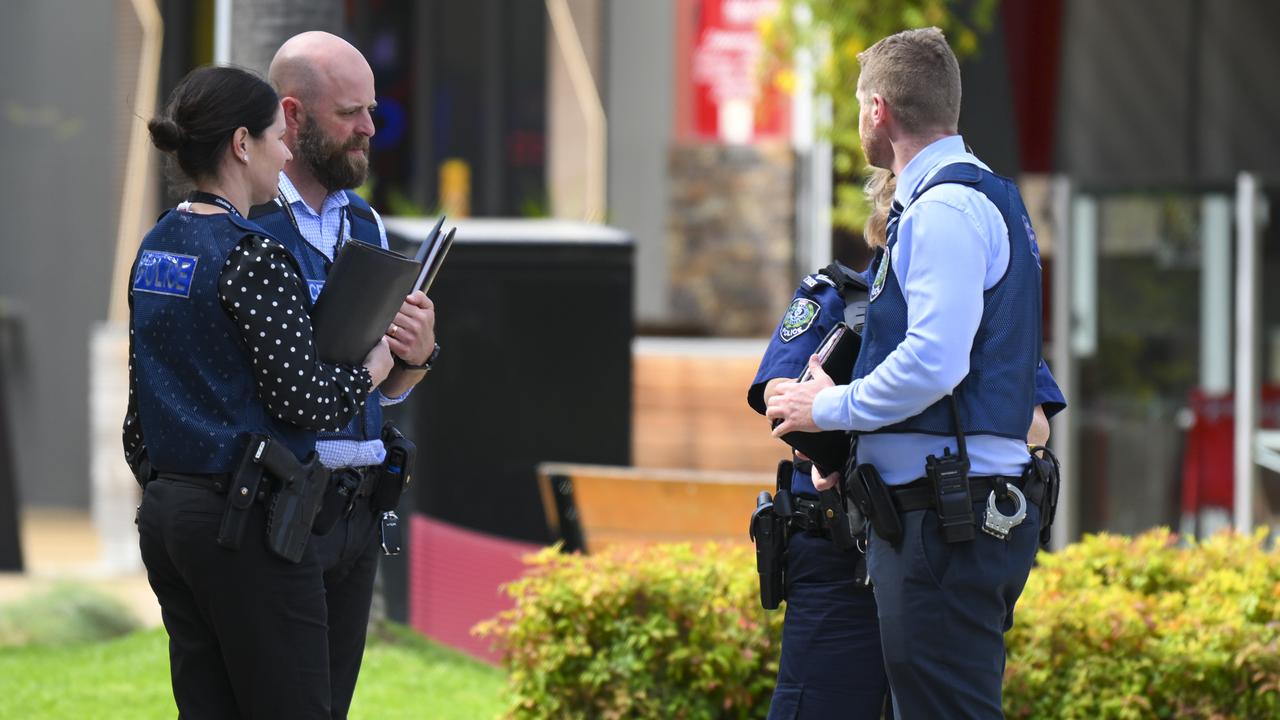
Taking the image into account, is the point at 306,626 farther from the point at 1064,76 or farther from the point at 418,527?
the point at 1064,76

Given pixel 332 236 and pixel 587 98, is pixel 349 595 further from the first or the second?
pixel 587 98

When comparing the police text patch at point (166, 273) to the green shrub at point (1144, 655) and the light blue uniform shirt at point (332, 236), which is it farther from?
the green shrub at point (1144, 655)

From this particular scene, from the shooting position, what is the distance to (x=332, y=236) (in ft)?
12.3

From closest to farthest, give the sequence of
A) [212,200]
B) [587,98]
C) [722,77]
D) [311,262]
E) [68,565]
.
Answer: [212,200] → [311,262] → [68,565] → [722,77] → [587,98]

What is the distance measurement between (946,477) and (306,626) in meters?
1.23

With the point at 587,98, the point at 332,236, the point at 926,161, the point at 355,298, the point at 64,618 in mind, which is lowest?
the point at 64,618

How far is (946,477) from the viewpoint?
10.9ft

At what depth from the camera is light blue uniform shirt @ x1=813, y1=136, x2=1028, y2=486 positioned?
10.7ft

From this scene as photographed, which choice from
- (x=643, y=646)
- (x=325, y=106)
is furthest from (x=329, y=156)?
(x=643, y=646)

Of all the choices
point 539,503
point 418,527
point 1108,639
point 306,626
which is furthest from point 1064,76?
point 306,626

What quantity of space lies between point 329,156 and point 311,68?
0.18m

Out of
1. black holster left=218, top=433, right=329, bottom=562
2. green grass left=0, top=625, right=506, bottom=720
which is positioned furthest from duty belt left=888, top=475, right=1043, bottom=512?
green grass left=0, top=625, right=506, bottom=720

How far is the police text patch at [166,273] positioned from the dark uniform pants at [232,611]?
0.35 meters

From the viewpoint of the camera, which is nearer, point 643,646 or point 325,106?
point 325,106
